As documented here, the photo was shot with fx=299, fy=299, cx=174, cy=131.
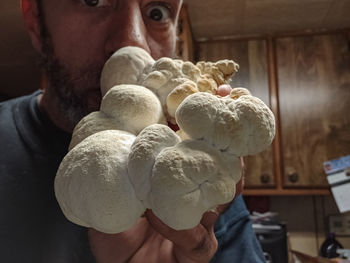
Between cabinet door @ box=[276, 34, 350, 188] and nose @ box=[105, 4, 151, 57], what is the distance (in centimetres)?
128

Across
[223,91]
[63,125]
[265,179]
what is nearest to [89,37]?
[63,125]

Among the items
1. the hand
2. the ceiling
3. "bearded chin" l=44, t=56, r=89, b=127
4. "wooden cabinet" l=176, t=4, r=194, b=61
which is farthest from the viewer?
the ceiling

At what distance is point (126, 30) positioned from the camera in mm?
467

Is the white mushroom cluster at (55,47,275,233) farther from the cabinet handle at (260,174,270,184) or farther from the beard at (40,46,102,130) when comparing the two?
the cabinet handle at (260,174,270,184)

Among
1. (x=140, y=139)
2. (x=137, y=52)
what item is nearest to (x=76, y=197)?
(x=140, y=139)

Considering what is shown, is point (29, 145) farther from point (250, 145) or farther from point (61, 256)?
point (250, 145)

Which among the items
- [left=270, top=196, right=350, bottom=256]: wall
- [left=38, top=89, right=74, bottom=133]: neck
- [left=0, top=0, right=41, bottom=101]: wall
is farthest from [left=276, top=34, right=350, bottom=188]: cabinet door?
[left=0, top=0, right=41, bottom=101]: wall

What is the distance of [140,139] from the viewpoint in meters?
0.21

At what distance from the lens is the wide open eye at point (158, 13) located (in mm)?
588

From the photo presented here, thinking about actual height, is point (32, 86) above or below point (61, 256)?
above

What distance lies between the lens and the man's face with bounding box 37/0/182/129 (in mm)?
497

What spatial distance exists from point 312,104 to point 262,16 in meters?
0.53

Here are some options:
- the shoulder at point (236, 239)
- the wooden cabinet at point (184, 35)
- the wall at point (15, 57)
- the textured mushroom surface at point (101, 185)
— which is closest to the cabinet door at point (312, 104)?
the wooden cabinet at point (184, 35)

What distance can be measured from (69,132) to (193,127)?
511 millimetres
